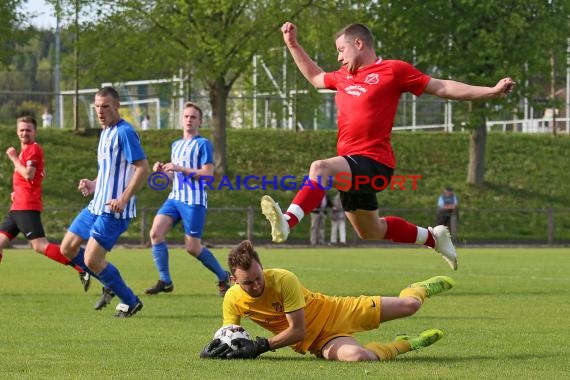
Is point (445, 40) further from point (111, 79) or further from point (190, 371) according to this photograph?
point (190, 371)

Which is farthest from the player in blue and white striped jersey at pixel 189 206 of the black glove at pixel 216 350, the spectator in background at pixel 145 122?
the spectator in background at pixel 145 122

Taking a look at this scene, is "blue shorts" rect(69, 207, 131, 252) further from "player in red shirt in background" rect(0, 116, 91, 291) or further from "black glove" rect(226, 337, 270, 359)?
"black glove" rect(226, 337, 270, 359)

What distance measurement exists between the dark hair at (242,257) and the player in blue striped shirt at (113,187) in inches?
157

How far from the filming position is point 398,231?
11.4m

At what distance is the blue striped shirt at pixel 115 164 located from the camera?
12273 mm

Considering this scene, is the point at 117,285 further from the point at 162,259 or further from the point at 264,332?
the point at 162,259

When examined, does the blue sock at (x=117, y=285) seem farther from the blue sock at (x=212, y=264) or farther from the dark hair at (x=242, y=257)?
the dark hair at (x=242, y=257)

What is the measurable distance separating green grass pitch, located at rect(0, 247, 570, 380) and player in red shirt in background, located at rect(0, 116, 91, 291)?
0.60 metres

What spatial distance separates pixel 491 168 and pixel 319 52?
24.3 feet

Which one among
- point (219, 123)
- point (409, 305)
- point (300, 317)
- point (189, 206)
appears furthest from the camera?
point (219, 123)

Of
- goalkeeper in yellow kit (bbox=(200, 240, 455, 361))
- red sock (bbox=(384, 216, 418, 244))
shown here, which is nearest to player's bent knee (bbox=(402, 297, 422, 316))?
goalkeeper in yellow kit (bbox=(200, 240, 455, 361))

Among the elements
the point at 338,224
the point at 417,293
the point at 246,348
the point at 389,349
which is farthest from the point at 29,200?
the point at 338,224

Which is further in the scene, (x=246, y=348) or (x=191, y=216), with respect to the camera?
(x=191, y=216)

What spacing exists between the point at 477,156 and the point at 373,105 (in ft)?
100
